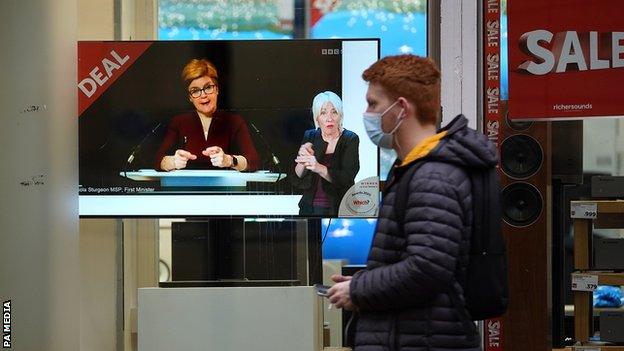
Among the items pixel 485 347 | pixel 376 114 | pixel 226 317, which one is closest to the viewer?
pixel 376 114

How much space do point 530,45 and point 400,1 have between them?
0.68m

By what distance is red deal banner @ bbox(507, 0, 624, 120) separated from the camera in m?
4.88

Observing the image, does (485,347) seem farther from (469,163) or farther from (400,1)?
(469,163)

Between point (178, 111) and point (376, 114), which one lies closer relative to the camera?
point (376, 114)

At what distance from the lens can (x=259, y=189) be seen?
16.5ft

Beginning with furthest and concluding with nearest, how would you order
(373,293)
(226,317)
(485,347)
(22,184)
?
1. (485,347)
2. (226,317)
3. (22,184)
4. (373,293)

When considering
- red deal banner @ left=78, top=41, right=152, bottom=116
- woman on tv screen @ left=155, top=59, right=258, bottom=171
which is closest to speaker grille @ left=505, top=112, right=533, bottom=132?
woman on tv screen @ left=155, top=59, right=258, bottom=171

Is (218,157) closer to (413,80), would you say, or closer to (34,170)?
(34,170)

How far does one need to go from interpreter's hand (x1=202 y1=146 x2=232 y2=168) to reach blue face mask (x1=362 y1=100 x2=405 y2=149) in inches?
79.4

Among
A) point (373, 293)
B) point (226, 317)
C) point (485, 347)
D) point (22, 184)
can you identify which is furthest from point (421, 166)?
point (485, 347)

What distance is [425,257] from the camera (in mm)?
2646

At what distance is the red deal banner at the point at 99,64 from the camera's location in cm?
512

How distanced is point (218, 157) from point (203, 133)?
143mm

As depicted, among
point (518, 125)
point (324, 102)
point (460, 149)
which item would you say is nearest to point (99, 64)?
point (324, 102)
